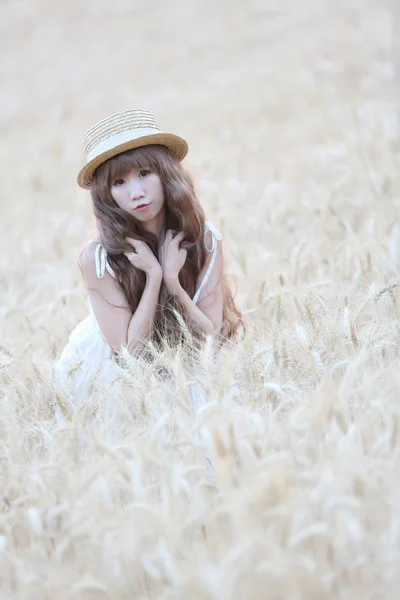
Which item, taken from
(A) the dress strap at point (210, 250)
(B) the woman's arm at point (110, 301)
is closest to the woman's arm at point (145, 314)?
(B) the woman's arm at point (110, 301)

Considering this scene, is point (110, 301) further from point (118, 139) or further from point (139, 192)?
point (118, 139)

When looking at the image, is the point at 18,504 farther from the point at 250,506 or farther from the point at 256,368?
the point at 256,368

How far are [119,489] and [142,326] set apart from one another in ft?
3.31

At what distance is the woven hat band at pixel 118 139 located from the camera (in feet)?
9.14

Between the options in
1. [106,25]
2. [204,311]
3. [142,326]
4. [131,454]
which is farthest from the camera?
[106,25]

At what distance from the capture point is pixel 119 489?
1944 mm

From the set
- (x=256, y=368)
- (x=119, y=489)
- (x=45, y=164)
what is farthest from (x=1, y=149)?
(x=119, y=489)

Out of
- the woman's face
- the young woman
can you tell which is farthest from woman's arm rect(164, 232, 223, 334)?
the woman's face

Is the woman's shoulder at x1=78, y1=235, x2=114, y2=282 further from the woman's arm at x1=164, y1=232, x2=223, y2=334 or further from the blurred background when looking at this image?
the blurred background

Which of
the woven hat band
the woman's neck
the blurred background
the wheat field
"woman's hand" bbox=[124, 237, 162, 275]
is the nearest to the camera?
the wheat field

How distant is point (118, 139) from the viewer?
110 inches

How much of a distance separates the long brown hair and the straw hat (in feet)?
0.14

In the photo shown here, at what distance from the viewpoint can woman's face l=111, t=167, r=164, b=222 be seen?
2.81m

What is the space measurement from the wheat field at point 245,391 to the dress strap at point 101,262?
1.52 ft
